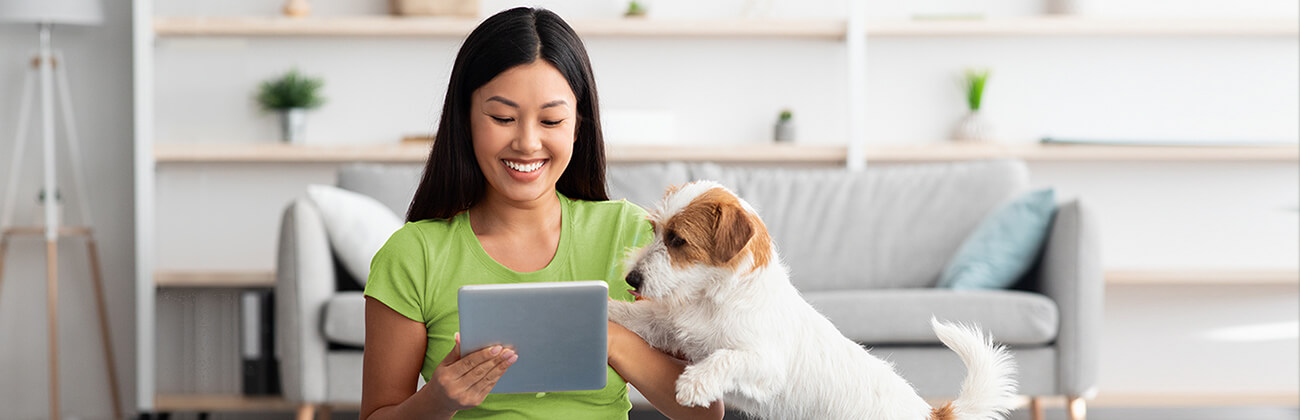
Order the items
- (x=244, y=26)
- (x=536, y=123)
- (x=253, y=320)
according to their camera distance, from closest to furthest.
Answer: (x=536, y=123) < (x=253, y=320) < (x=244, y=26)

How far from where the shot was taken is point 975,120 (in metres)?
3.91

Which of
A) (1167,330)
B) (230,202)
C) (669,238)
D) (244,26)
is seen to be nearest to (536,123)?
(669,238)

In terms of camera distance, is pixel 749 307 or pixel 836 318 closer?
pixel 749 307

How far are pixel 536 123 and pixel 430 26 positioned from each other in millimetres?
2706

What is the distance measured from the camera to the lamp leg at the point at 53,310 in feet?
12.3

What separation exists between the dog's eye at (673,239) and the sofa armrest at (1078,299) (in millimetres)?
2102

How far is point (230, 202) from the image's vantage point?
4020mm

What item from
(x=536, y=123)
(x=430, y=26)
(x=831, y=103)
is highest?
(x=430, y=26)

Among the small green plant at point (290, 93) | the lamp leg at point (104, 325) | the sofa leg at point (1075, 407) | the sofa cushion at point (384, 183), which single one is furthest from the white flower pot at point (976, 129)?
the lamp leg at point (104, 325)

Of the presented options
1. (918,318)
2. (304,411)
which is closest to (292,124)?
(304,411)

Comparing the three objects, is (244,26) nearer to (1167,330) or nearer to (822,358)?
(822,358)

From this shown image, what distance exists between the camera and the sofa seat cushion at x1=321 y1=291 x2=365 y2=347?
2.84 m

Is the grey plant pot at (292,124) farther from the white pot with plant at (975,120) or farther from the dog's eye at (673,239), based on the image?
the dog's eye at (673,239)

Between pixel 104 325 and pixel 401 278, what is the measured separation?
3197mm
